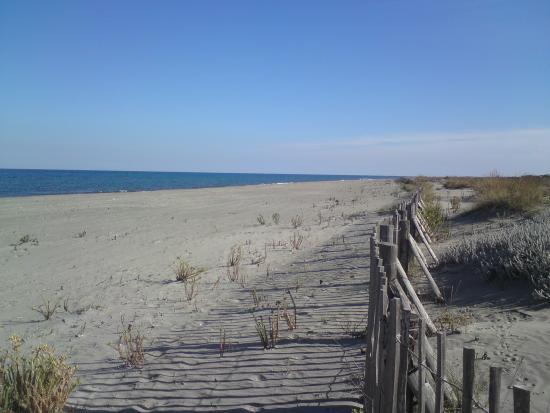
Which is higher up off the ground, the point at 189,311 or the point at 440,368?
the point at 440,368

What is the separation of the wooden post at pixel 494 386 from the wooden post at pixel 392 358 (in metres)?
0.61

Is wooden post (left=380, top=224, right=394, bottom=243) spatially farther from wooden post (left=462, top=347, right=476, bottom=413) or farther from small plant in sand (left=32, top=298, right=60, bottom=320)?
small plant in sand (left=32, top=298, right=60, bottom=320)

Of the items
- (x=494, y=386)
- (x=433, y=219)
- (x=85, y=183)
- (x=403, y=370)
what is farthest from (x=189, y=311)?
(x=85, y=183)

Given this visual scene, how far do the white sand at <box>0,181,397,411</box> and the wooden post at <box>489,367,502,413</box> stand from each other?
1.43 meters

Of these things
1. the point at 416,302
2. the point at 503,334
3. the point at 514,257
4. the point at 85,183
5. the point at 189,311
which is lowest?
the point at 189,311

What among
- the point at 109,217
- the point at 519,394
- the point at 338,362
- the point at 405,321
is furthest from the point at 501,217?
the point at 109,217

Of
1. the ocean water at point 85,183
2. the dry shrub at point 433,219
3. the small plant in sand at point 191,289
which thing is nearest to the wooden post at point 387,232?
the small plant in sand at point 191,289

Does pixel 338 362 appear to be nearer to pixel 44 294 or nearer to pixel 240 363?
pixel 240 363

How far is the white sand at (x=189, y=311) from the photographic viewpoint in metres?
3.64

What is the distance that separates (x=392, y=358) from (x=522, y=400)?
873 millimetres

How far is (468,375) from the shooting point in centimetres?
197

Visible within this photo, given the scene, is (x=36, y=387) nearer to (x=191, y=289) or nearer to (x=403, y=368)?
(x=403, y=368)

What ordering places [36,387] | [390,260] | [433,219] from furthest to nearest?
1. [433,219]
2. [390,260]
3. [36,387]

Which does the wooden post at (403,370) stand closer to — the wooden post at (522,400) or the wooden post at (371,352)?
the wooden post at (371,352)
